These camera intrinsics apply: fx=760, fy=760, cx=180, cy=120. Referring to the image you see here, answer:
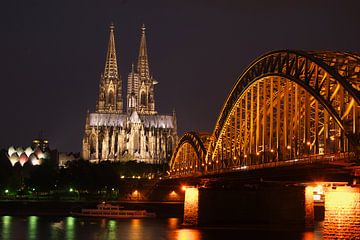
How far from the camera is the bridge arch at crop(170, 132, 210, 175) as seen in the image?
113 metres

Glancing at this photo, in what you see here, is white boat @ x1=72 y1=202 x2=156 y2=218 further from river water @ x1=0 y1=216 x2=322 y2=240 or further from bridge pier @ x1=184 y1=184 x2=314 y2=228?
bridge pier @ x1=184 y1=184 x2=314 y2=228

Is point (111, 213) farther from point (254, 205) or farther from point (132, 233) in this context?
point (254, 205)

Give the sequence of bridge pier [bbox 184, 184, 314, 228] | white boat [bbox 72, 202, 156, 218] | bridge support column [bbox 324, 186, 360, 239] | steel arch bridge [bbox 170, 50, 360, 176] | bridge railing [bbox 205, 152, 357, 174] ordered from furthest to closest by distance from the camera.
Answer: white boat [bbox 72, 202, 156, 218]
bridge pier [bbox 184, 184, 314, 228]
steel arch bridge [bbox 170, 50, 360, 176]
bridge railing [bbox 205, 152, 357, 174]
bridge support column [bbox 324, 186, 360, 239]

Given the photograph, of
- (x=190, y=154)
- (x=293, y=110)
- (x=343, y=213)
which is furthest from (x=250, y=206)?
(x=190, y=154)

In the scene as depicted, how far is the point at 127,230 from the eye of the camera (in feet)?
317

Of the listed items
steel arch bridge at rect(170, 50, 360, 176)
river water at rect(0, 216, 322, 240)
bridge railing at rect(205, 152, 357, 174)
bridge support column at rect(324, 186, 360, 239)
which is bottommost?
river water at rect(0, 216, 322, 240)

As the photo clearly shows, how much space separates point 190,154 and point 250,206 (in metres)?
43.3

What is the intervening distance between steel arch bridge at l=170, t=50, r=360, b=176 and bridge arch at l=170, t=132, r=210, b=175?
38.0 ft

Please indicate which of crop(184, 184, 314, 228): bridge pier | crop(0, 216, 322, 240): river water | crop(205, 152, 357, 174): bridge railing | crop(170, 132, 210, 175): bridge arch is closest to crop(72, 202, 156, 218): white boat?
crop(170, 132, 210, 175): bridge arch

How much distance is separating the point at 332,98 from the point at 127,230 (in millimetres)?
46396

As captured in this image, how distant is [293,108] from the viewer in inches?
2685

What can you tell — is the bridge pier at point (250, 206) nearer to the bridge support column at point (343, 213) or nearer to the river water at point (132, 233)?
the river water at point (132, 233)

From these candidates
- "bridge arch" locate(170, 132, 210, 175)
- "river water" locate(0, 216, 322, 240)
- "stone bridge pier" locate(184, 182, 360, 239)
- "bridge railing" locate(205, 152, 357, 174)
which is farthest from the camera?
"bridge arch" locate(170, 132, 210, 175)

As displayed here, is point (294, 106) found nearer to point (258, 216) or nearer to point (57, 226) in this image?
point (258, 216)
